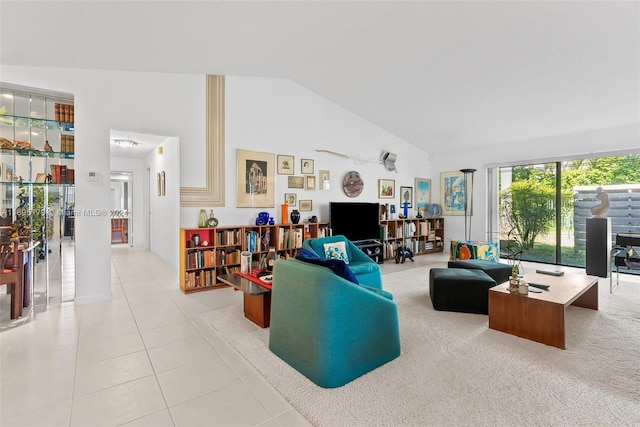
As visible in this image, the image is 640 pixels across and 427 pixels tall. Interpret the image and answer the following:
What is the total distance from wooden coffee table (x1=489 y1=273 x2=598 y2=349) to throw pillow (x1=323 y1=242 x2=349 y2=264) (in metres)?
1.85

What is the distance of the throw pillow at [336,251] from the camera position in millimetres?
4254

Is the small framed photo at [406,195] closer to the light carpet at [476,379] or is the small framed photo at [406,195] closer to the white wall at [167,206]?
the light carpet at [476,379]

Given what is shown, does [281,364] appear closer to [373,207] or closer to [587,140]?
[373,207]

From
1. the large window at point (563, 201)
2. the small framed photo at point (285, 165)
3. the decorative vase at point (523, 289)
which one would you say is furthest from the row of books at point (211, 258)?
the large window at point (563, 201)

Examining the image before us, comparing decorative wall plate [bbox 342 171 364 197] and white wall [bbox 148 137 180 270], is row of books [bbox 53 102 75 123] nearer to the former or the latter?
white wall [bbox 148 137 180 270]

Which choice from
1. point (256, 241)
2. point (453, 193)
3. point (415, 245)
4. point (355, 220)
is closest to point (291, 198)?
point (256, 241)

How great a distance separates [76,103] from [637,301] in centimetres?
764

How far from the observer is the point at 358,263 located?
4.26 metres

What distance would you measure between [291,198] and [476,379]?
425 cm

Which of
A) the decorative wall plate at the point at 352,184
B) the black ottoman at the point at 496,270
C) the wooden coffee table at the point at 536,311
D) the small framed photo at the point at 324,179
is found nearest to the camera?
the wooden coffee table at the point at 536,311

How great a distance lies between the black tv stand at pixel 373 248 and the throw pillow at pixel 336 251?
1.92 meters

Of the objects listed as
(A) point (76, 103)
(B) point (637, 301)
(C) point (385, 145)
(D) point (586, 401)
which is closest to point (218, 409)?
(D) point (586, 401)

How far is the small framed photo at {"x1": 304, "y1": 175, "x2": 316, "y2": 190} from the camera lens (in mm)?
6059

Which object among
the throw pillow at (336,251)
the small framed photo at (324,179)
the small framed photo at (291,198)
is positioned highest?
the small framed photo at (324,179)
